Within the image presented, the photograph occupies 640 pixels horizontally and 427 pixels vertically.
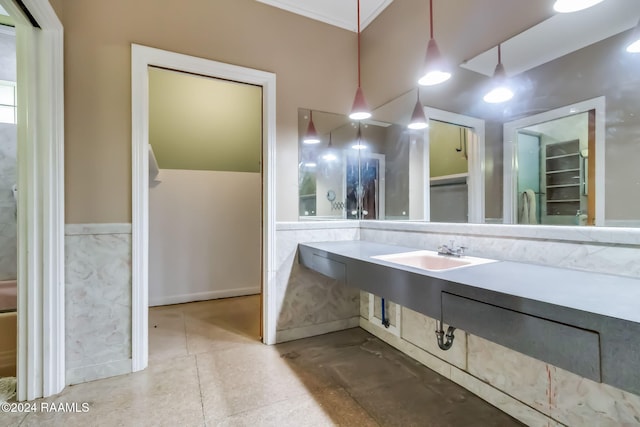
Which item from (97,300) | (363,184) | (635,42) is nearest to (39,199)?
(97,300)

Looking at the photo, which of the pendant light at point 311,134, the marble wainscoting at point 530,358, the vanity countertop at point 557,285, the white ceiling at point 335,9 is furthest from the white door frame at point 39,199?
the marble wainscoting at point 530,358

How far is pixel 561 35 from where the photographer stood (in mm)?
1385

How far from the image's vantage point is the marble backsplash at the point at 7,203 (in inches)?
101

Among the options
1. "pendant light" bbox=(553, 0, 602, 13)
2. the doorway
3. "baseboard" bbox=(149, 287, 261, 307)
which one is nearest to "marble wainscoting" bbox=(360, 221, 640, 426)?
"pendant light" bbox=(553, 0, 602, 13)

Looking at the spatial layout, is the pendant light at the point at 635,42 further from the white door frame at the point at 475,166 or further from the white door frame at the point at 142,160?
the white door frame at the point at 142,160

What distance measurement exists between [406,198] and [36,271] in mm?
2523

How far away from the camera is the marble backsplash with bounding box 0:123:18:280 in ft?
8.38

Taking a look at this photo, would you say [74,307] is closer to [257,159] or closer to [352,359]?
[352,359]

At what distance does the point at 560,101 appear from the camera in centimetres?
139

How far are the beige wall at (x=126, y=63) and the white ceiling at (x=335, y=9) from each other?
64 millimetres

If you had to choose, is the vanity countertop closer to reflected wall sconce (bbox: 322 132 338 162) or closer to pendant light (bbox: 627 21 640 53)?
pendant light (bbox: 627 21 640 53)

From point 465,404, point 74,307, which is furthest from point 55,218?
point 465,404

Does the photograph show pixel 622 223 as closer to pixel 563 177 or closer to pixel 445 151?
pixel 563 177

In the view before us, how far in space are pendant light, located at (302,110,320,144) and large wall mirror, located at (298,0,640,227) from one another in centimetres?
2
